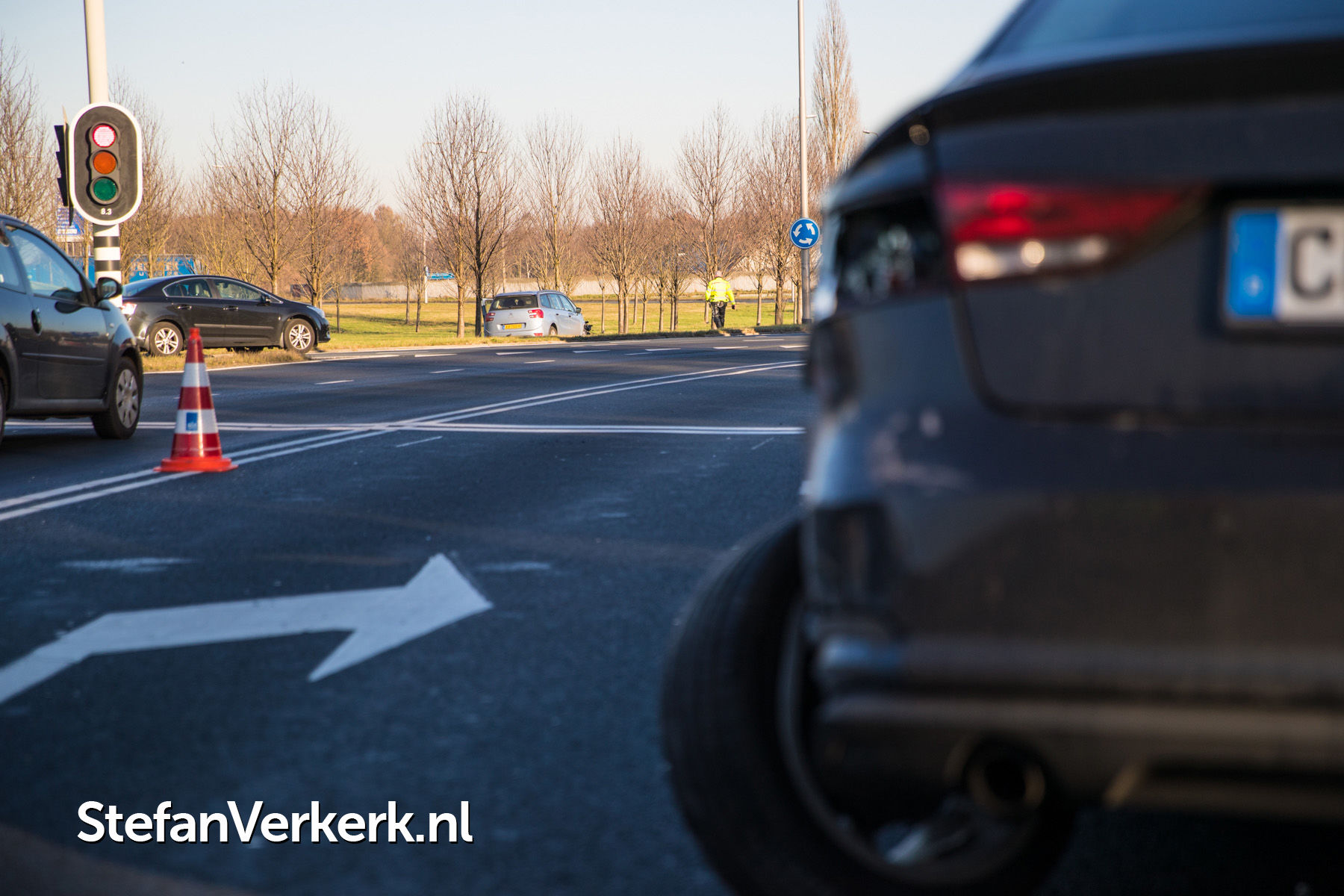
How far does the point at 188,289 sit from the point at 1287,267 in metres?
25.0

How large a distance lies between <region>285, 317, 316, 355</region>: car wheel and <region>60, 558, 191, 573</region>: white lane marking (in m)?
21.6

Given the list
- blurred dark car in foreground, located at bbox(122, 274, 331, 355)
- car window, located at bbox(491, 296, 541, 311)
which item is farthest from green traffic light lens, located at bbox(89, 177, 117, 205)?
car window, located at bbox(491, 296, 541, 311)

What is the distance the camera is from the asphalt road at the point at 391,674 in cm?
260

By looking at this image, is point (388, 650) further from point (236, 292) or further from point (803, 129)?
point (803, 129)

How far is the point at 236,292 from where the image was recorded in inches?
1024

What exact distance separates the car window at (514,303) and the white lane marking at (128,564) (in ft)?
101

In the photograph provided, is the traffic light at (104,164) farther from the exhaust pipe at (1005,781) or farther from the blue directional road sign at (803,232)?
the blue directional road sign at (803,232)

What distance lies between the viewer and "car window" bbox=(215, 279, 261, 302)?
83.9 feet

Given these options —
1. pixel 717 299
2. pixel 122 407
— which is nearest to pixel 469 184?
pixel 717 299

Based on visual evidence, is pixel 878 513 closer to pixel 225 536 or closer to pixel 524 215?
pixel 225 536

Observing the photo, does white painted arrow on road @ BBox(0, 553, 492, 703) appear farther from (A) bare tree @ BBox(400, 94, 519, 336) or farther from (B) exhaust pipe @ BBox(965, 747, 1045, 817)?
(A) bare tree @ BBox(400, 94, 519, 336)

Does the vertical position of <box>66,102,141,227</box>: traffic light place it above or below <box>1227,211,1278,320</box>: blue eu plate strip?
above

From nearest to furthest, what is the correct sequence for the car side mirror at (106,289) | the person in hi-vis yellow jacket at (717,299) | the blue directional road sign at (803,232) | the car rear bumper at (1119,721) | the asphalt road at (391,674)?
the car rear bumper at (1119,721) < the asphalt road at (391,674) < the car side mirror at (106,289) < the blue directional road sign at (803,232) < the person in hi-vis yellow jacket at (717,299)

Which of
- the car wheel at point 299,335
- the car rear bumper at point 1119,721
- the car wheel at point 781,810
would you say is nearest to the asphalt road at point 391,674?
the car wheel at point 781,810
